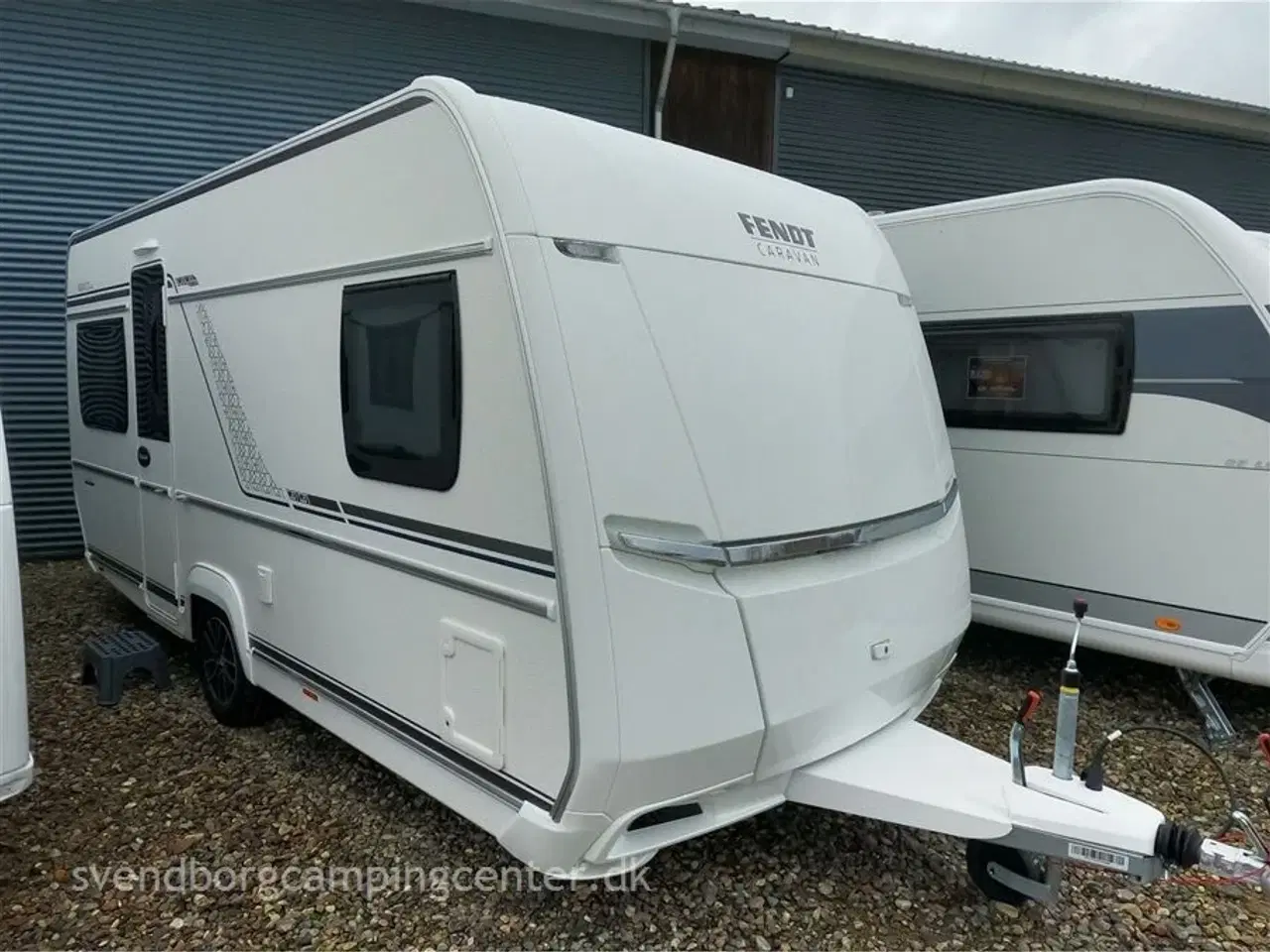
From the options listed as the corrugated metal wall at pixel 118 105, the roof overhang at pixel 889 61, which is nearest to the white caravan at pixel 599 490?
the corrugated metal wall at pixel 118 105

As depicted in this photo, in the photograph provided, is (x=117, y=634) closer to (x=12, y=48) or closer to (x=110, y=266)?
(x=110, y=266)

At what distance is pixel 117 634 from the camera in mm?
4945

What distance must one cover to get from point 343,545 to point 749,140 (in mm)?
7573

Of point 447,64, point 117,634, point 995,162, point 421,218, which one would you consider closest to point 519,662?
point 421,218

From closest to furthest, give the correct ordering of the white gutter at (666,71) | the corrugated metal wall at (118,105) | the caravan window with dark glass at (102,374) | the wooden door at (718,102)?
the caravan window with dark glass at (102,374) < the corrugated metal wall at (118,105) < the white gutter at (666,71) < the wooden door at (718,102)

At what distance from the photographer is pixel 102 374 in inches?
210

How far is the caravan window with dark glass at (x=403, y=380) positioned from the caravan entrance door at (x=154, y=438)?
1920 mm

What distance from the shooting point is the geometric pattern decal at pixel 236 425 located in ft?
12.1

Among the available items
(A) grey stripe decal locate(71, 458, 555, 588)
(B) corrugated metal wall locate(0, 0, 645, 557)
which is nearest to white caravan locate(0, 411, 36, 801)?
(A) grey stripe decal locate(71, 458, 555, 588)

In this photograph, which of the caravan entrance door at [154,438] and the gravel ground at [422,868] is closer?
the gravel ground at [422,868]

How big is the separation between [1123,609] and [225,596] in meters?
4.37

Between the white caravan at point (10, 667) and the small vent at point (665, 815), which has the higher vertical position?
the white caravan at point (10, 667)

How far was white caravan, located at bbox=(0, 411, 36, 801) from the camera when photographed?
2.62 m

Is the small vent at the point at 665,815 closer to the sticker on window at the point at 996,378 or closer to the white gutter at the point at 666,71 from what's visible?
the sticker on window at the point at 996,378
